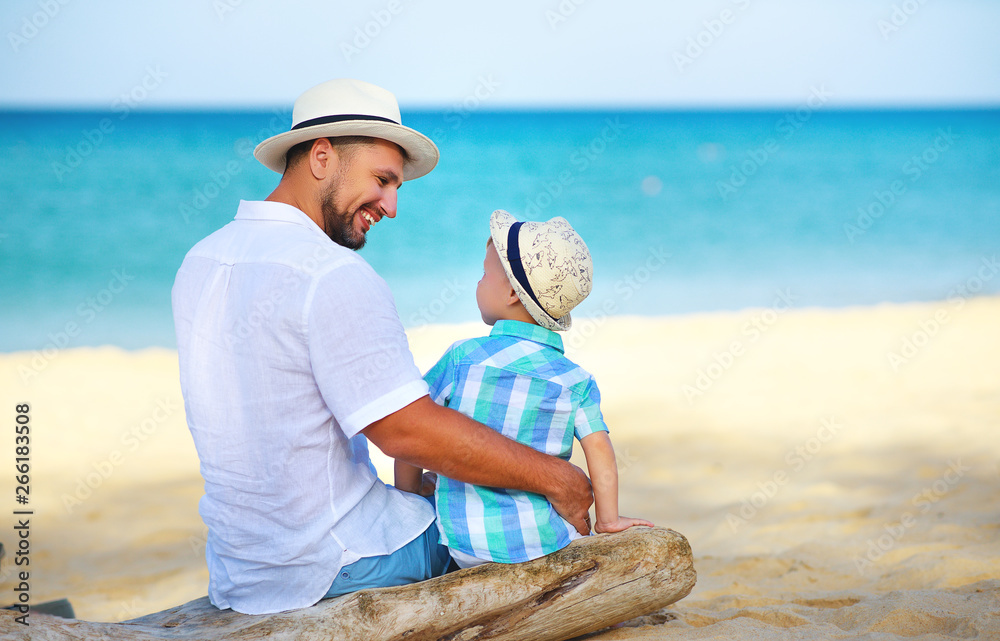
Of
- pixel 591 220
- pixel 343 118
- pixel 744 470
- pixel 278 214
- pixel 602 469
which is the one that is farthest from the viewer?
pixel 591 220

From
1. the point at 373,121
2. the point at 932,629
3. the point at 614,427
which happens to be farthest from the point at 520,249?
the point at 614,427

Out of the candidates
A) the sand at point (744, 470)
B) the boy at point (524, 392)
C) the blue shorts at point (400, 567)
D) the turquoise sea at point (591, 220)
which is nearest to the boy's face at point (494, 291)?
the boy at point (524, 392)

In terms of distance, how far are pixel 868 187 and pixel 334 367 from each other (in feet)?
66.0

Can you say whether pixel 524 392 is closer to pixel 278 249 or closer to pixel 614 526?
pixel 614 526

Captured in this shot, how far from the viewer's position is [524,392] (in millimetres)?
2111

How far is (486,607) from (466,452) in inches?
22.1

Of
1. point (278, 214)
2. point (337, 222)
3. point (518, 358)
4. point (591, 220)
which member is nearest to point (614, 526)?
point (518, 358)

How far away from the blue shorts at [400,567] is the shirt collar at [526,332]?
61 cm

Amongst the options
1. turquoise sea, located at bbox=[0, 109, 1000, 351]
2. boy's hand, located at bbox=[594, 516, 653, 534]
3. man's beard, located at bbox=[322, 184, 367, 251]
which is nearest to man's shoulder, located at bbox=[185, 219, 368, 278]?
man's beard, located at bbox=[322, 184, 367, 251]

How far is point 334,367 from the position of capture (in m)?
1.71

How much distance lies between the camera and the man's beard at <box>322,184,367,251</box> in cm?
213

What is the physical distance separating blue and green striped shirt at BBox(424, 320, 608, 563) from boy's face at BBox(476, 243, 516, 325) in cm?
11

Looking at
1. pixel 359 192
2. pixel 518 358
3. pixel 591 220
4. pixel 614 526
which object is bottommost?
pixel 614 526

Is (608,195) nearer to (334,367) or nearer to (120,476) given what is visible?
(120,476)
